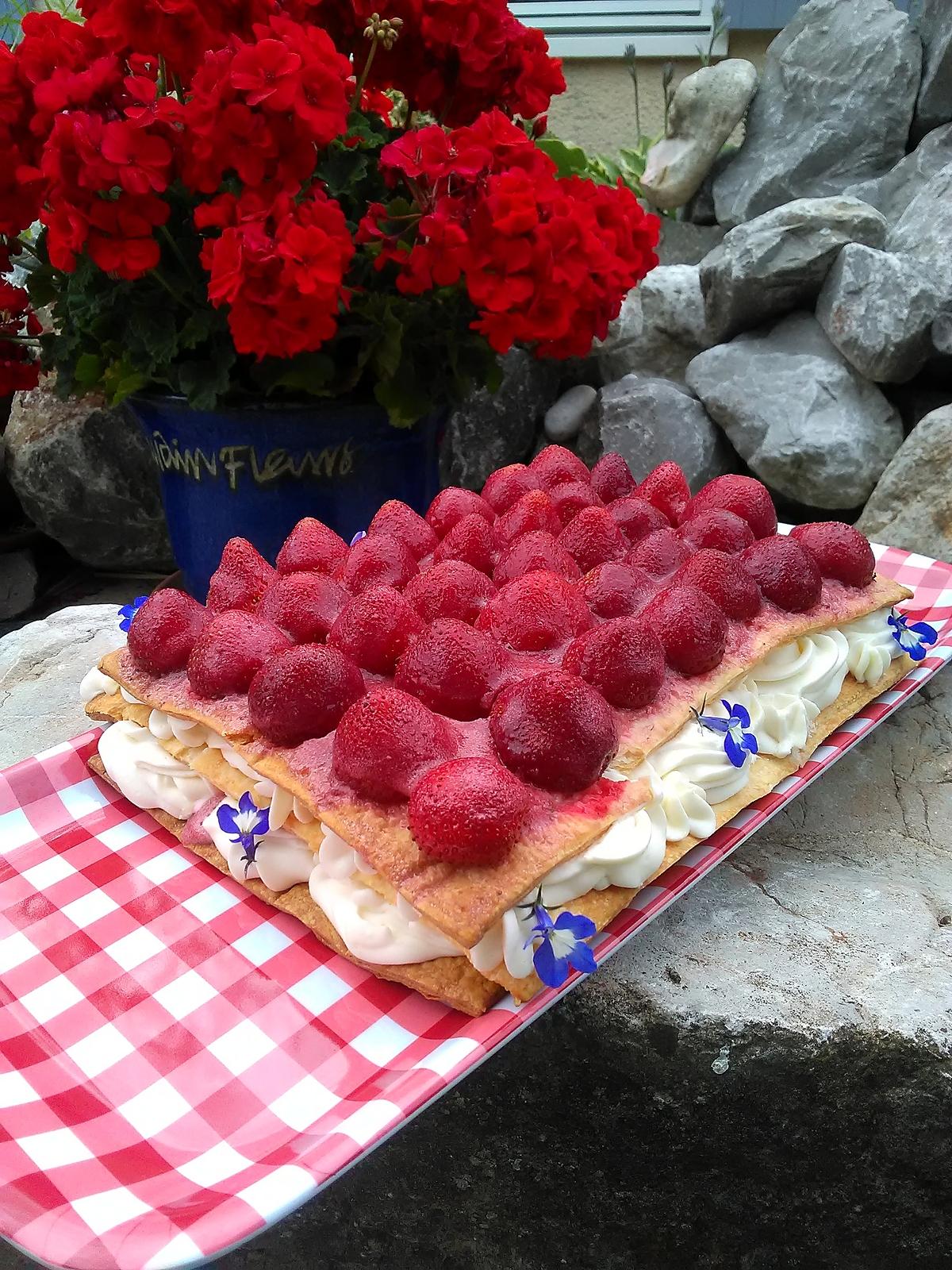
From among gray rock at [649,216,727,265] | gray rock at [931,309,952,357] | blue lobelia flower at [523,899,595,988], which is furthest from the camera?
gray rock at [649,216,727,265]

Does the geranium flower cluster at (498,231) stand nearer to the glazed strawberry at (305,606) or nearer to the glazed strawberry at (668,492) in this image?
the glazed strawberry at (668,492)

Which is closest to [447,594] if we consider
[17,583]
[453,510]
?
[453,510]

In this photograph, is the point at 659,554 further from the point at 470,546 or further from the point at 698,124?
the point at 698,124

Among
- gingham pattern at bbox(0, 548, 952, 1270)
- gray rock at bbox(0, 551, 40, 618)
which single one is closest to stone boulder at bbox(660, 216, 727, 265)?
gingham pattern at bbox(0, 548, 952, 1270)

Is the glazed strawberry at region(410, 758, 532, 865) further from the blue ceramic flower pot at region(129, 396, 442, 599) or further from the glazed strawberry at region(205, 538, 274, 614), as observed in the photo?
the blue ceramic flower pot at region(129, 396, 442, 599)

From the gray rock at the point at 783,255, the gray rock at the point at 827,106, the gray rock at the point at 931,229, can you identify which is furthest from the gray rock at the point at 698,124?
the gray rock at the point at 931,229

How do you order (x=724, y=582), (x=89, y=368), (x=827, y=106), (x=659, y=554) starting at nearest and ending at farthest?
(x=724, y=582) < (x=659, y=554) < (x=89, y=368) < (x=827, y=106)
